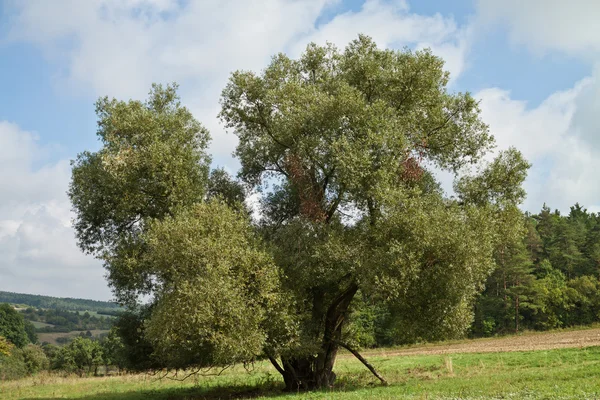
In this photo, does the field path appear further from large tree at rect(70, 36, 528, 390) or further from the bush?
the bush

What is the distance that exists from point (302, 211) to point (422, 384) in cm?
1115

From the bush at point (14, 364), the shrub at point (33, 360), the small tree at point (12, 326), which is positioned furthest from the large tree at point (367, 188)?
the small tree at point (12, 326)

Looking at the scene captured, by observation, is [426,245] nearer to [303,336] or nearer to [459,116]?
[303,336]

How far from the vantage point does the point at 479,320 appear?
93375 millimetres

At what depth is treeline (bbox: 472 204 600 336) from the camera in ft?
283

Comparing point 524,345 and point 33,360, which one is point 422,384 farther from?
point 33,360

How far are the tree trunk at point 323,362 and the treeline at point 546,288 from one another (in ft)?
189

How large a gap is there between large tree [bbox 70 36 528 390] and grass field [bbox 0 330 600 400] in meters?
3.04

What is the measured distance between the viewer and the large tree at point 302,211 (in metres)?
22.3

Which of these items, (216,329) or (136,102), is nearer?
(216,329)

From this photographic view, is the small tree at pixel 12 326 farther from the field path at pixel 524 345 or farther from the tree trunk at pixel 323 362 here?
the tree trunk at pixel 323 362

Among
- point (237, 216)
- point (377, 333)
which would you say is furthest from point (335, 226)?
point (377, 333)

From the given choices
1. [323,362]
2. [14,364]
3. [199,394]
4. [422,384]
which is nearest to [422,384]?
[422,384]

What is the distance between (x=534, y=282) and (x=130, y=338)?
74.0m
